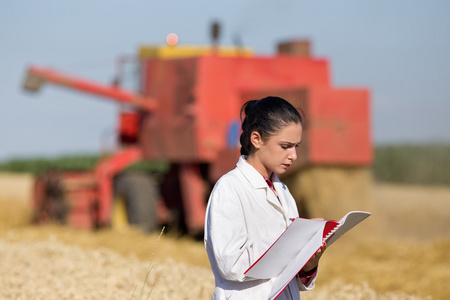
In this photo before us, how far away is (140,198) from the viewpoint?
992 cm

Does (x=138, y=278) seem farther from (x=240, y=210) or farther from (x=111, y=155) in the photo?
(x=111, y=155)

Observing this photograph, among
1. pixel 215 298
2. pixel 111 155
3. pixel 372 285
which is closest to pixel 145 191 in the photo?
pixel 111 155

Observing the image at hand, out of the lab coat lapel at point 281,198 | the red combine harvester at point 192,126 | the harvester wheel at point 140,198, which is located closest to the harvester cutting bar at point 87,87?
the red combine harvester at point 192,126

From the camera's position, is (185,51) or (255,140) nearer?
(255,140)

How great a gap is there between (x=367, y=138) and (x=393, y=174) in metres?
21.6

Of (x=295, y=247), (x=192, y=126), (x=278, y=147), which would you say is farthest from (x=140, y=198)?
(x=295, y=247)

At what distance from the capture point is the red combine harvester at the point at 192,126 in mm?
8250

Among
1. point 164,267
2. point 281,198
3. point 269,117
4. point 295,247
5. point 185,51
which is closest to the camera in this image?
point 295,247

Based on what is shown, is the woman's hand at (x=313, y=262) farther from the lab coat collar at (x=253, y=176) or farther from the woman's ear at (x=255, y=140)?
the woman's ear at (x=255, y=140)

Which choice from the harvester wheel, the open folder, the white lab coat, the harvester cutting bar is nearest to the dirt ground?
the harvester wheel

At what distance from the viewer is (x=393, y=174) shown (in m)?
29.2

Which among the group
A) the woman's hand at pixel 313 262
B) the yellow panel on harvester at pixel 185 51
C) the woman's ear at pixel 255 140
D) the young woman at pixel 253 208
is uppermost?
the yellow panel on harvester at pixel 185 51

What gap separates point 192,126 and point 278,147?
22.0 ft

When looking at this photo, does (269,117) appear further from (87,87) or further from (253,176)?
(87,87)
